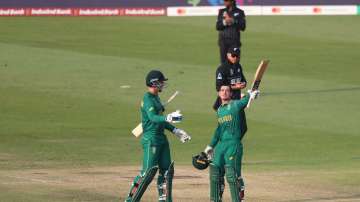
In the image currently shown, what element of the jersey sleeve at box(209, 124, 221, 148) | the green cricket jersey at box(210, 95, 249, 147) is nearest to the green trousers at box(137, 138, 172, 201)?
the jersey sleeve at box(209, 124, 221, 148)

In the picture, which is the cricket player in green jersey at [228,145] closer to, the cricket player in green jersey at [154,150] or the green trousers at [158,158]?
the cricket player in green jersey at [154,150]

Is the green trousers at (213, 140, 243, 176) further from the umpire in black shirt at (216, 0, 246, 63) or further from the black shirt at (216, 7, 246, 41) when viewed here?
the black shirt at (216, 7, 246, 41)

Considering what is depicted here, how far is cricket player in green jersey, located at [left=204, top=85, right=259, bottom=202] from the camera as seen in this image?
47.1 ft

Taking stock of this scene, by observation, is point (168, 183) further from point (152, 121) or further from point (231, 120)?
point (231, 120)

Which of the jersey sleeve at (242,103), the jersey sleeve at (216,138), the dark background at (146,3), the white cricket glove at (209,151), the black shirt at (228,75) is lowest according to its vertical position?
the white cricket glove at (209,151)

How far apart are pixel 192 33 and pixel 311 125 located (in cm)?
1879

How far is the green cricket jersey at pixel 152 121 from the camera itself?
14.7 m

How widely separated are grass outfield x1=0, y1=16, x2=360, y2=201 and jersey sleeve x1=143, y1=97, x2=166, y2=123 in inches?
74.3

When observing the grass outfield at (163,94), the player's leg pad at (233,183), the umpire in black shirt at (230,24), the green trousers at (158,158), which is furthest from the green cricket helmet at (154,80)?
the umpire in black shirt at (230,24)

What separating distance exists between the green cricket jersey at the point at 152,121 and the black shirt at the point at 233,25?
25.1 feet

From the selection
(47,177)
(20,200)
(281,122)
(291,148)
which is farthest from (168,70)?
(20,200)

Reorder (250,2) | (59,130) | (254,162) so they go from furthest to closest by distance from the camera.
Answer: (250,2) < (59,130) < (254,162)

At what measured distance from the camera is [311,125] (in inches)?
935

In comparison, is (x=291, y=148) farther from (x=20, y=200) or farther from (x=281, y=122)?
(x=20, y=200)
